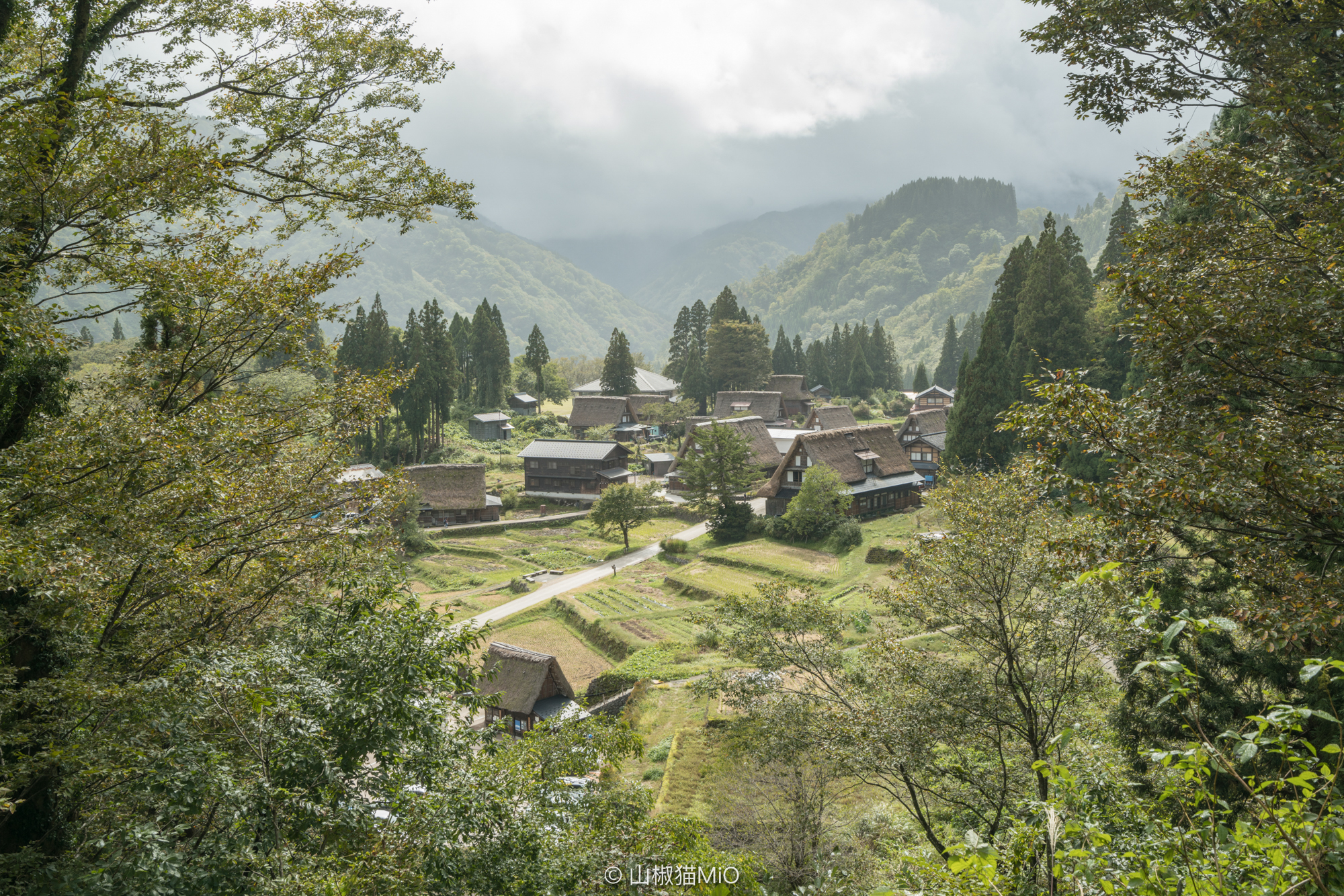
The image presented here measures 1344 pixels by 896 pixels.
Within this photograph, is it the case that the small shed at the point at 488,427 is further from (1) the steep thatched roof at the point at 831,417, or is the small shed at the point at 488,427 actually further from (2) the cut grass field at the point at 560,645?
(2) the cut grass field at the point at 560,645

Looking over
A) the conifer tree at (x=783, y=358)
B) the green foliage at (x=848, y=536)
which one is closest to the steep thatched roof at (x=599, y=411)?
the conifer tree at (x=783, y=358)

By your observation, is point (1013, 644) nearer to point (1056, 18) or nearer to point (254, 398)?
point (1056, 18)

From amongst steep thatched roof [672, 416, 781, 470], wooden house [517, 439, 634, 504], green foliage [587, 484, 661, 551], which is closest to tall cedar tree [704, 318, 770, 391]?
steep thatched roof [672, 416, 781, 470]

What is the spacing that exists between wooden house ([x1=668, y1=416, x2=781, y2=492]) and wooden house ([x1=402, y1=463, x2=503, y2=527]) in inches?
542

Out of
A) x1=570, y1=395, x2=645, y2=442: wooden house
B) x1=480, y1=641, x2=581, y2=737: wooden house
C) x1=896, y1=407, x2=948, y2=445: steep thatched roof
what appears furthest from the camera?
x1=570, y1=395, x2=645, y2=442: wooden house

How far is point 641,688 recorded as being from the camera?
849 inches

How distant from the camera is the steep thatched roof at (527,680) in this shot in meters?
21.0

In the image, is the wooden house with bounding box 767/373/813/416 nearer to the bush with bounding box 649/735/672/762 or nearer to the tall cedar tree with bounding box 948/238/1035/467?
the tall cedar tree with bounding box 948/238/1035/467

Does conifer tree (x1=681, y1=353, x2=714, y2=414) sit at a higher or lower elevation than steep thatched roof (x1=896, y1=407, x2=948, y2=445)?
higher

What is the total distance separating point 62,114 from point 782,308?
652ft

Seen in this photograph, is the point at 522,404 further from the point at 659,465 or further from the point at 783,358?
the point at 783,358

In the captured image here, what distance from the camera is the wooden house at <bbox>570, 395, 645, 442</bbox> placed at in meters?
64.1

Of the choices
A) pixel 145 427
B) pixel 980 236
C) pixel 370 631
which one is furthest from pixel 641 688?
pixel 980 236

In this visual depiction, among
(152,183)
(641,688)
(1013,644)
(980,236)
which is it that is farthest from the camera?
(980,236)
